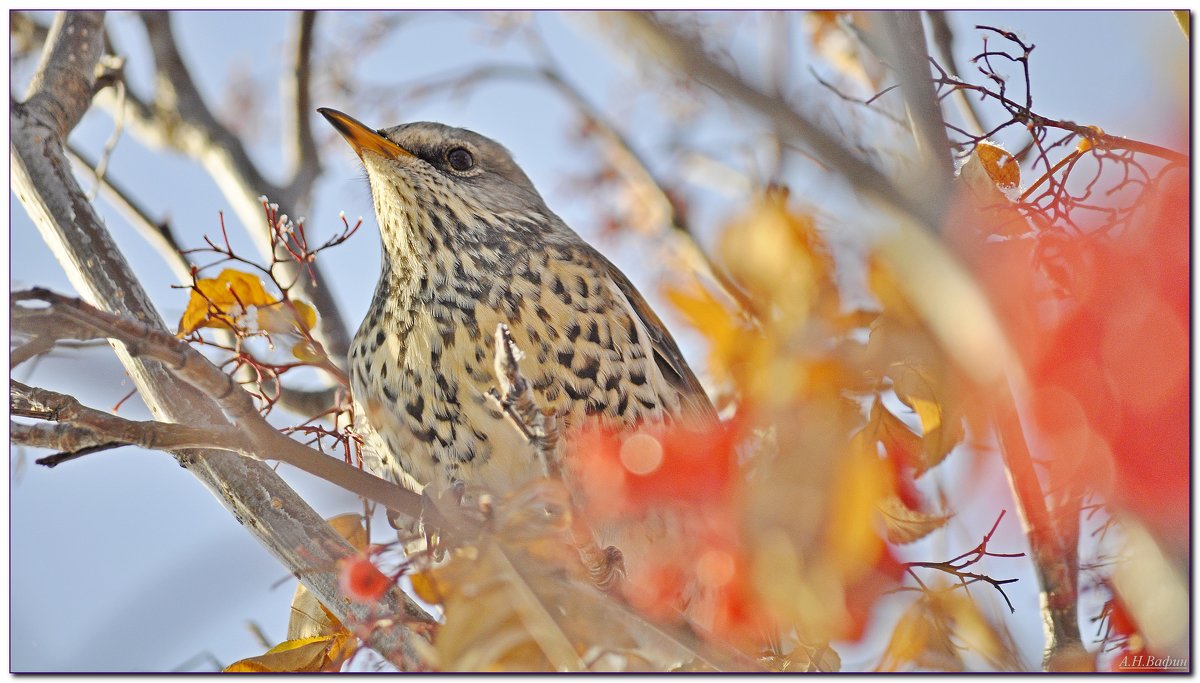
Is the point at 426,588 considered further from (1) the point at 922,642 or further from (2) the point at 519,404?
(1) the point at 922,642

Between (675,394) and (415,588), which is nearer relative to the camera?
(415,588)

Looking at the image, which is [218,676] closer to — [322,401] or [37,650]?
[37,650]

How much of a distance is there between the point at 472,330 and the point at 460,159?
47cm

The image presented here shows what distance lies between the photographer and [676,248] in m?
2.33

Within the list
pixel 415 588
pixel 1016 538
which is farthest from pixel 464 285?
pixel 1016 538

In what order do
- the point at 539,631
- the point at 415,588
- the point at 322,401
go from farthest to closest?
1. the point at 322,401
2. the point at 415,588
3. the point at 539,631

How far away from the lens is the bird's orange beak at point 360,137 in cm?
171

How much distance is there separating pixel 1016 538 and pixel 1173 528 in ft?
0.64

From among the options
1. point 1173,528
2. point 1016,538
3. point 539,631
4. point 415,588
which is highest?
point 415,588

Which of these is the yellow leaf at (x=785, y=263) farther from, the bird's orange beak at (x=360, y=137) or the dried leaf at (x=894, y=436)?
the bird's orange beak at (x=360, y=137)

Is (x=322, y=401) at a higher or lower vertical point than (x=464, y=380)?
higher

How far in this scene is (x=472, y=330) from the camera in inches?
66.0

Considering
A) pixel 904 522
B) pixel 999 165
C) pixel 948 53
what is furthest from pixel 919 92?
pixel 904 522

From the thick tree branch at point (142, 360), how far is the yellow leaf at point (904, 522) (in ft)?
2.15
